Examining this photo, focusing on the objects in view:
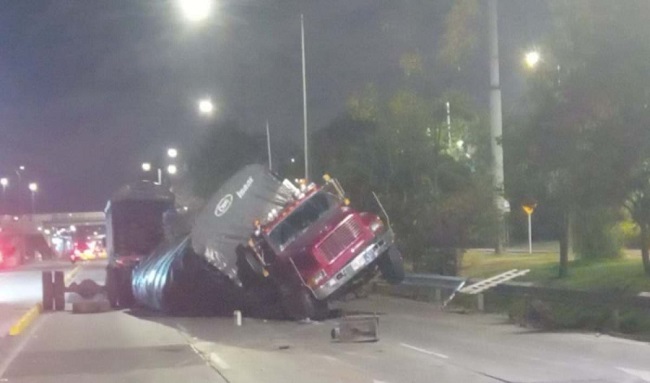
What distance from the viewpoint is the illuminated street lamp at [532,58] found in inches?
1043

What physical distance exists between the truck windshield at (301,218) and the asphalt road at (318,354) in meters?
1.92

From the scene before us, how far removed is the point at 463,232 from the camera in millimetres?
37969

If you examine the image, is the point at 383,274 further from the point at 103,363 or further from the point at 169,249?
the point at 103,363

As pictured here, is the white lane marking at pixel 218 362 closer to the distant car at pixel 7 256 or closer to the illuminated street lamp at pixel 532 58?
the illuminated street lamp at pixel 532 58

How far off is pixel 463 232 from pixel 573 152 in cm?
1297

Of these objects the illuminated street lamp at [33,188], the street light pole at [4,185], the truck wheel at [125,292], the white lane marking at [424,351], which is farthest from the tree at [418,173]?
the illuminated street lamp at [33,188]

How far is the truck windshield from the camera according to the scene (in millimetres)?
25562

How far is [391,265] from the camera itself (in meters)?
26.8

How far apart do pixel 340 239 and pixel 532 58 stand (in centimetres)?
655

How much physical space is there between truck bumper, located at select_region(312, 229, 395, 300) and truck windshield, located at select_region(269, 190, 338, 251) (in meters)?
1.27

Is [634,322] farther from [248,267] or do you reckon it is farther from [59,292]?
[59,292]

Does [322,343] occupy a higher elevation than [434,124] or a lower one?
lower

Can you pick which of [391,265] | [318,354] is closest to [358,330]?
[318,354]

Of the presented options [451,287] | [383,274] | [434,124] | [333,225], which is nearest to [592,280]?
[451,287]
